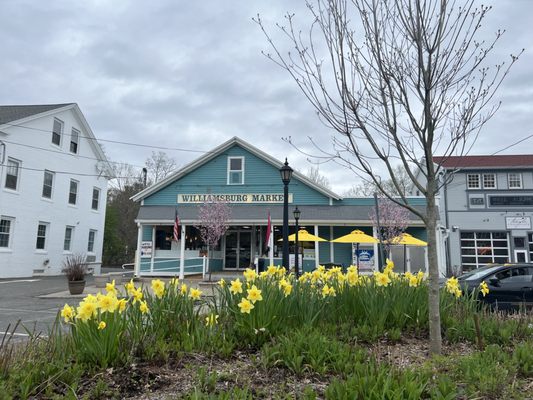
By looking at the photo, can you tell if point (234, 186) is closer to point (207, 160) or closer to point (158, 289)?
point (207, 160)

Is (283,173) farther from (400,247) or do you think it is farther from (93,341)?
(400,247)

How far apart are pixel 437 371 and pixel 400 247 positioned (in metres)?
19.0

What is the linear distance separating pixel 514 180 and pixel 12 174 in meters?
32.9

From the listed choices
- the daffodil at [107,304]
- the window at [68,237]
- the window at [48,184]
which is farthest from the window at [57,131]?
the daffodil at [107,304]

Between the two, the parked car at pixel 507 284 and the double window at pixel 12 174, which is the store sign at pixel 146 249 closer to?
the double window at pixel 12 174

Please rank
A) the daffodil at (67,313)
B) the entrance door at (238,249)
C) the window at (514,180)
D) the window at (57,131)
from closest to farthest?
the daffodil at (67,313) < the entrance door at (238,249) < the window at (57,131) < the window at (514,180)

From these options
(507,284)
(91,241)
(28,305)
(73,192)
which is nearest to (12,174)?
(73,192)

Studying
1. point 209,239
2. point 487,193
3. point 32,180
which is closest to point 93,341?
point 209,239

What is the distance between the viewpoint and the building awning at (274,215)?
20938mm

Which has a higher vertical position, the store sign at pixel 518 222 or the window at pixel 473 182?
the window at pixel 473 182

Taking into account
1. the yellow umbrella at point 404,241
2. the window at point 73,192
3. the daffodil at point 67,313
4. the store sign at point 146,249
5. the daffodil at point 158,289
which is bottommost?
the daffodil at point 67,313

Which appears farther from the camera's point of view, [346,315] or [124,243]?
[124,243]

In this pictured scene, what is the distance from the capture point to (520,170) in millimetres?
29219

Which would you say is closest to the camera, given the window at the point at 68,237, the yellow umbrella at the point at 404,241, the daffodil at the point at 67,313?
the daffodil at the point at 67,313
